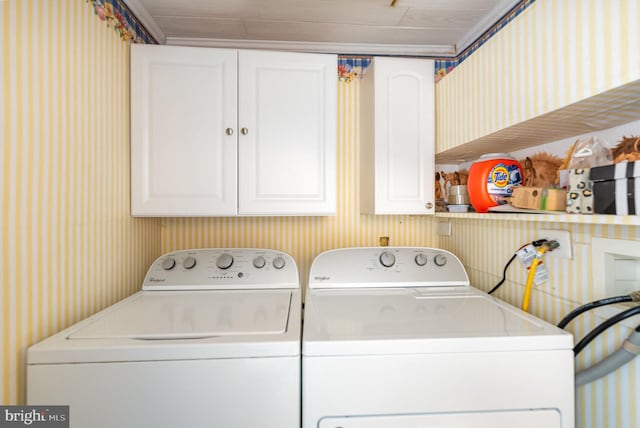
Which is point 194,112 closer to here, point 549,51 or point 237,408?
point 237,408

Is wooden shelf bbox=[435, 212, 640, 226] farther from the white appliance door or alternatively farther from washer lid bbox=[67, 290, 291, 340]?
washer lid bbox=[67, 290, 291, 340]

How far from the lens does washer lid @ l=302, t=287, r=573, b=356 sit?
2.75 ft

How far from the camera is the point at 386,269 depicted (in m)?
1.49

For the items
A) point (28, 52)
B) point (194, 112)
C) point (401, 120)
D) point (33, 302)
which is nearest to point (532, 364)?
point (401, 120)

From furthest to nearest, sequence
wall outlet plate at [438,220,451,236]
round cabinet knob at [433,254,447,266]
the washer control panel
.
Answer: wall outlet plate at [438,220,451,236]
round cabinet knob at [433,254,447,266]
the washer control panel

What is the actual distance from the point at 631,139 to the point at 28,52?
1778mm

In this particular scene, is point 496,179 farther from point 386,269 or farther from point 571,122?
point 386,269

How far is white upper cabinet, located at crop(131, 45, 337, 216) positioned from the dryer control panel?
28 centimetres

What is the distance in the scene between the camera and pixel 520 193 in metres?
1.05

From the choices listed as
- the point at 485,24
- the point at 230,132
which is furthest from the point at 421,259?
the point at 485,24

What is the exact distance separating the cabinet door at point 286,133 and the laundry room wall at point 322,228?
0.32 metres

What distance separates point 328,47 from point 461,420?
180cm

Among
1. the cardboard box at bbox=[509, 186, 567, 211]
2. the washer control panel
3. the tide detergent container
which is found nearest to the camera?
the cardboard box at bbox=[509, 186, 567, 211]

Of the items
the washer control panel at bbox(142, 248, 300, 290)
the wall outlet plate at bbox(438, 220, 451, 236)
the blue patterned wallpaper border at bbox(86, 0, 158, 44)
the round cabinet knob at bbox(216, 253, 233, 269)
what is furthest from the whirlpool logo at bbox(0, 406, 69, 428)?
the wall outlet plate at bbox(438, 220, 451, 236)
